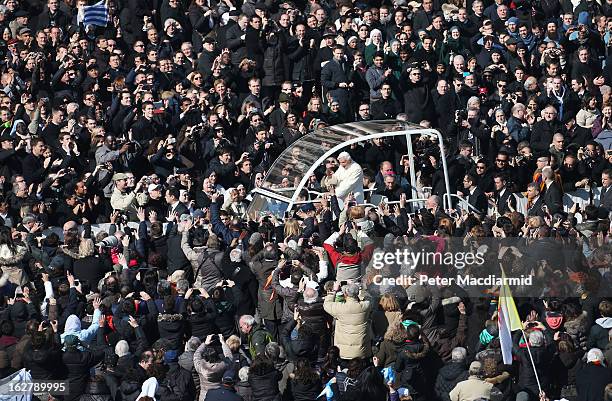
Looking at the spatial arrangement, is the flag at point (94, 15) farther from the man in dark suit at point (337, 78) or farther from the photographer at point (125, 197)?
the photographer at point (125, 197)

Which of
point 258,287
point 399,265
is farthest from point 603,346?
point 258,287

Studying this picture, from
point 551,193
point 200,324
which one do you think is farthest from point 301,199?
point 200,324

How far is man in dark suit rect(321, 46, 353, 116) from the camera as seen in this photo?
29.1 meters

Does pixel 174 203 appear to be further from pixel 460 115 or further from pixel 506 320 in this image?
pixel 506 320

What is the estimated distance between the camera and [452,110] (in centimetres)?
2906

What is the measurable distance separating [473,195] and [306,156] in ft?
7.83

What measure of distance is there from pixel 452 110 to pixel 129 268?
730 cm

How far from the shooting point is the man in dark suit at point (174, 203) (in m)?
25.3

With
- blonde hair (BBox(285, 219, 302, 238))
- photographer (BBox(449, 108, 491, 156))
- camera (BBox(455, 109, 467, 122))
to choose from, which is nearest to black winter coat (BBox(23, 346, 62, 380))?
blonde hair (BBox(285, 219, 302, 238))

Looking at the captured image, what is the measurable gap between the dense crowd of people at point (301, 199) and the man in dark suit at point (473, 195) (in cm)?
5

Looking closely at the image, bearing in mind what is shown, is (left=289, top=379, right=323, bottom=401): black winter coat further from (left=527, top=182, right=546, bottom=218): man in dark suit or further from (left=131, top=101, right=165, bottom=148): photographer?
(left=131, top=101, right=165, bottom=148): photographer

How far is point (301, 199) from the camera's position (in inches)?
1015

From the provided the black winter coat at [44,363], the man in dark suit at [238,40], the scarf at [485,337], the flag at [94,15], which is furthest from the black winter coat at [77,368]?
the flag at [94,15]

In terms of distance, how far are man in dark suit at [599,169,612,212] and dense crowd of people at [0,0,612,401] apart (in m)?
0.03
